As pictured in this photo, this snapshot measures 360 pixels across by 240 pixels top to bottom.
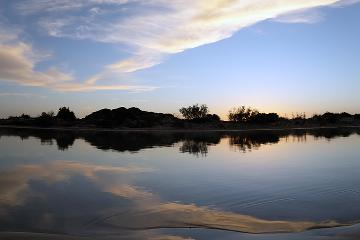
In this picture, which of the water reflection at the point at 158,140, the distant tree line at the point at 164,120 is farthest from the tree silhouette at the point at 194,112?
the water reflection at the point at 158,140

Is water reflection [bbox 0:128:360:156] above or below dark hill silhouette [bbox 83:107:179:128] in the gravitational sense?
below

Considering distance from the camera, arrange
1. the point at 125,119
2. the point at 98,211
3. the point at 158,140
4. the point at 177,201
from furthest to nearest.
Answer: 1. the point at 125,119
2. the point at 158,140
3. the point at 177,201
4. the point at 98,211

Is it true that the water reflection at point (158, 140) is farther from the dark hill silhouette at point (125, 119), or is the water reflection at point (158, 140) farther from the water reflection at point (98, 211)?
the dark hill silhouette at point (125, 119)

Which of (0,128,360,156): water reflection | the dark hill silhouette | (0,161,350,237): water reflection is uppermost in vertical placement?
the dark hill silhouette

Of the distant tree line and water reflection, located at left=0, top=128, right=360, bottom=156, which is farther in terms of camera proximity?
the distant tree line

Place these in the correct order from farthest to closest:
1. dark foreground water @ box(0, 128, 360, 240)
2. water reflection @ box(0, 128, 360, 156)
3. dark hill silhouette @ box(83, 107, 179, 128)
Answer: dark hill silhouette @ box(83, 107, 179, 128)
water reflection @ box(0, 128, 360, 156)
dark foreground water @ box(0, 128, 360, 240)

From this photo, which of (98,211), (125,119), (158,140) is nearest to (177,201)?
(98,211)

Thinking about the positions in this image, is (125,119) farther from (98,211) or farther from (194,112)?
(98,211)

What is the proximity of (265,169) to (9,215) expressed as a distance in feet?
36.4

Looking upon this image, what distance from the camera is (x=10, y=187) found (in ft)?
39.8

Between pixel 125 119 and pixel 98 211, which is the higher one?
pixel 125 119

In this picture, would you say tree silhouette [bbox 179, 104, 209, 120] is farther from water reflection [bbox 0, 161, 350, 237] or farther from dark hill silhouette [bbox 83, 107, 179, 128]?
water reflection [bbox 0, 161, 350, 237]

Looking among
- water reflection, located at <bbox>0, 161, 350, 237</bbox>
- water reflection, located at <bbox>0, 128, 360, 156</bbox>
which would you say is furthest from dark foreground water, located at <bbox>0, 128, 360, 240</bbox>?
water reflection, located at <bbox>0, 128, 360, 156</bbox>

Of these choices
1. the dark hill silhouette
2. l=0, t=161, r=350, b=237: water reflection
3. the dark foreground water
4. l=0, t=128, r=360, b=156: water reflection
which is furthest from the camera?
the dark hill silhouette
